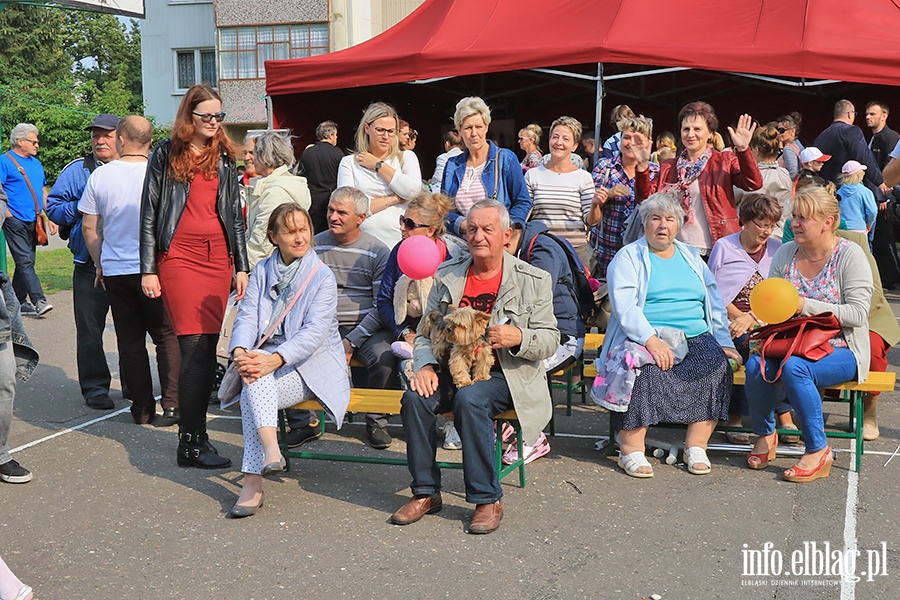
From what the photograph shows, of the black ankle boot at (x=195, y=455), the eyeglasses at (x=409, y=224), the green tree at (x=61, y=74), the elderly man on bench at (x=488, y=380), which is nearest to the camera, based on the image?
the elderly man on bench at (x=488, y=380)

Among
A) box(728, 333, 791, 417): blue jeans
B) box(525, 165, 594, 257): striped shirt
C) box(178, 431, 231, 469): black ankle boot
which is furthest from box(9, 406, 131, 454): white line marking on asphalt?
box(728, 333, 791, 417): blue jeans

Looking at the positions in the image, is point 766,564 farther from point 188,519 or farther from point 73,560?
point 73,560

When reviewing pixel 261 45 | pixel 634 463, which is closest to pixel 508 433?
pixel 634 463

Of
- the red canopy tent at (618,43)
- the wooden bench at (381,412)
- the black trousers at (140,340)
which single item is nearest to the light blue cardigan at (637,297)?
the wooden bench at (381,412)

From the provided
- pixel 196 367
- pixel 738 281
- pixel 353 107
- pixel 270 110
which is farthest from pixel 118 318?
pixel 353 107

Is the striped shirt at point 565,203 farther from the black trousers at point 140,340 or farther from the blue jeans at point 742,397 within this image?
the black trousers at point 140,340

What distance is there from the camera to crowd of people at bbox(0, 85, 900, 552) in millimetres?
4586

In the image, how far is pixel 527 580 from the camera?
3781mm

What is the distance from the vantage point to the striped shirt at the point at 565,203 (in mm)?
6879

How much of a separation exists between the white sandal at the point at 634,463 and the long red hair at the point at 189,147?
261 cm

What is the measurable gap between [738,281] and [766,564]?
2232mm

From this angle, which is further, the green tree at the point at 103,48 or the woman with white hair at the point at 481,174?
the green tree at the point at 103,48

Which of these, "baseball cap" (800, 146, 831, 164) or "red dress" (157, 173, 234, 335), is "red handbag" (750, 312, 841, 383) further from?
"baseball cap" (800, 146, 831, 164)

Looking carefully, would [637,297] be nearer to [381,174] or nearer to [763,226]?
[763,226]
